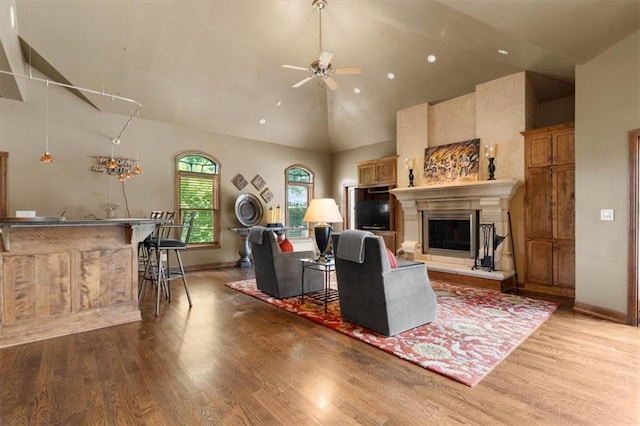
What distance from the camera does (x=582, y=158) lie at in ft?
13.1

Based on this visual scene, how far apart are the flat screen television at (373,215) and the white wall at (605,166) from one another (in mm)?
3821

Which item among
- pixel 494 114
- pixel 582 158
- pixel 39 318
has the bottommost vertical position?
pixel 39 318

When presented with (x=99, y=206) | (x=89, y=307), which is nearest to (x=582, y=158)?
(x=89, y=307)

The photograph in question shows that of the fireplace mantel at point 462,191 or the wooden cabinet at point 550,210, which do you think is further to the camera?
the fireplace mantel at point 462,191

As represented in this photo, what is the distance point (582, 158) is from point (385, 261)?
9.93ft

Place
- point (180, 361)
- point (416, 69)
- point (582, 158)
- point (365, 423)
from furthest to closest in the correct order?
point (416, 69)
point (582, 158)
point (180, 361)
point (365, 423)

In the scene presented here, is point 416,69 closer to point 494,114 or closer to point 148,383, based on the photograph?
point 494,114

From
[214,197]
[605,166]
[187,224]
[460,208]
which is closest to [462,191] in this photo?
[460,208]

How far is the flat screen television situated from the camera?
748 cm

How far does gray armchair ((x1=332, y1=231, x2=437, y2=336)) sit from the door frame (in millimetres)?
2145

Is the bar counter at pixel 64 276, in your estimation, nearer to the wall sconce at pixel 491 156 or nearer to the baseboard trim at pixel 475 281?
the baseboard trim at pixel 475 281

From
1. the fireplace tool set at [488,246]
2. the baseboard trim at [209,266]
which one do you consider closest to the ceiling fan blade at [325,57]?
the fireplace tool set at [488,246]

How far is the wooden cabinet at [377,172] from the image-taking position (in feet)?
23.8

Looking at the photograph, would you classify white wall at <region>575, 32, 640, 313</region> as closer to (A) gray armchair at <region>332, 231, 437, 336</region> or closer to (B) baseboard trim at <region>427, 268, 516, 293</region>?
(B) baseboard trim at <region>427, 268, 516, 293</region>
